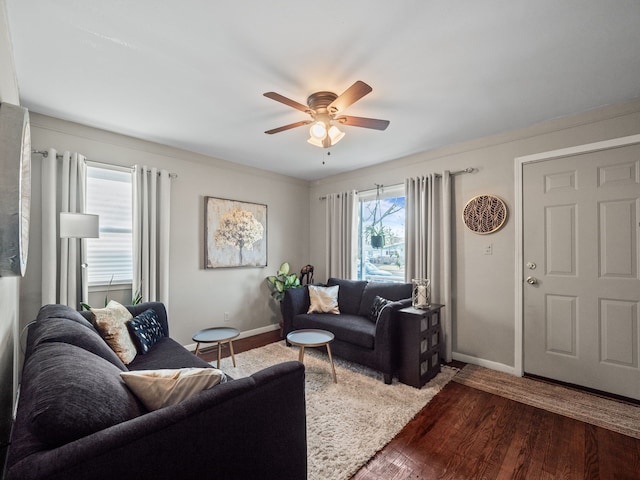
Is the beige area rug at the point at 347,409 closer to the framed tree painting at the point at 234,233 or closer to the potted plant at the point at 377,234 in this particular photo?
the framed tree painting at the point at 234,233

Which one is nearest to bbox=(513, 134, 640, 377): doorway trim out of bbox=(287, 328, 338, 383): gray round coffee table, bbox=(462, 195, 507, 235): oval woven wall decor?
bbox=(462, 195, 507, 235): oval woven wall decor

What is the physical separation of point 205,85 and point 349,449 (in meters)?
2.75

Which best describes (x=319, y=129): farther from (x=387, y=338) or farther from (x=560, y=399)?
(x=560, y=399)

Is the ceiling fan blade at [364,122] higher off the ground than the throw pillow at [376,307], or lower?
higher

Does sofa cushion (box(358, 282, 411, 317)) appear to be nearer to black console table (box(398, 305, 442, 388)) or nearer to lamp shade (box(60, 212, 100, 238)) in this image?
black console table (box(398, 305, 442, 388))

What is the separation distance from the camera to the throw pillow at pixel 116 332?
209 centimetres

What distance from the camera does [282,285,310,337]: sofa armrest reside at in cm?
377

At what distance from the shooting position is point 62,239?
2.71 metres

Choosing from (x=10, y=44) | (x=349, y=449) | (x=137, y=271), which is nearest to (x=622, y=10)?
(x=349, y=449)

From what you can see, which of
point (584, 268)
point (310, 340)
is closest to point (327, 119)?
point (310, 340)

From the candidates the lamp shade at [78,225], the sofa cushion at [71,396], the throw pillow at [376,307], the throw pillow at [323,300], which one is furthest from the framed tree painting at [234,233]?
the sofa cushion at [71,396]

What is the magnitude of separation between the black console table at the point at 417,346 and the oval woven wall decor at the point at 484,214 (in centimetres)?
107

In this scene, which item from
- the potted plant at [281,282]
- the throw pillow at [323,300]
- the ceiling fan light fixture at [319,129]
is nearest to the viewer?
the ceiling fan light fixture at [319,129]

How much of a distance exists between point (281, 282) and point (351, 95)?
10.0 ft
